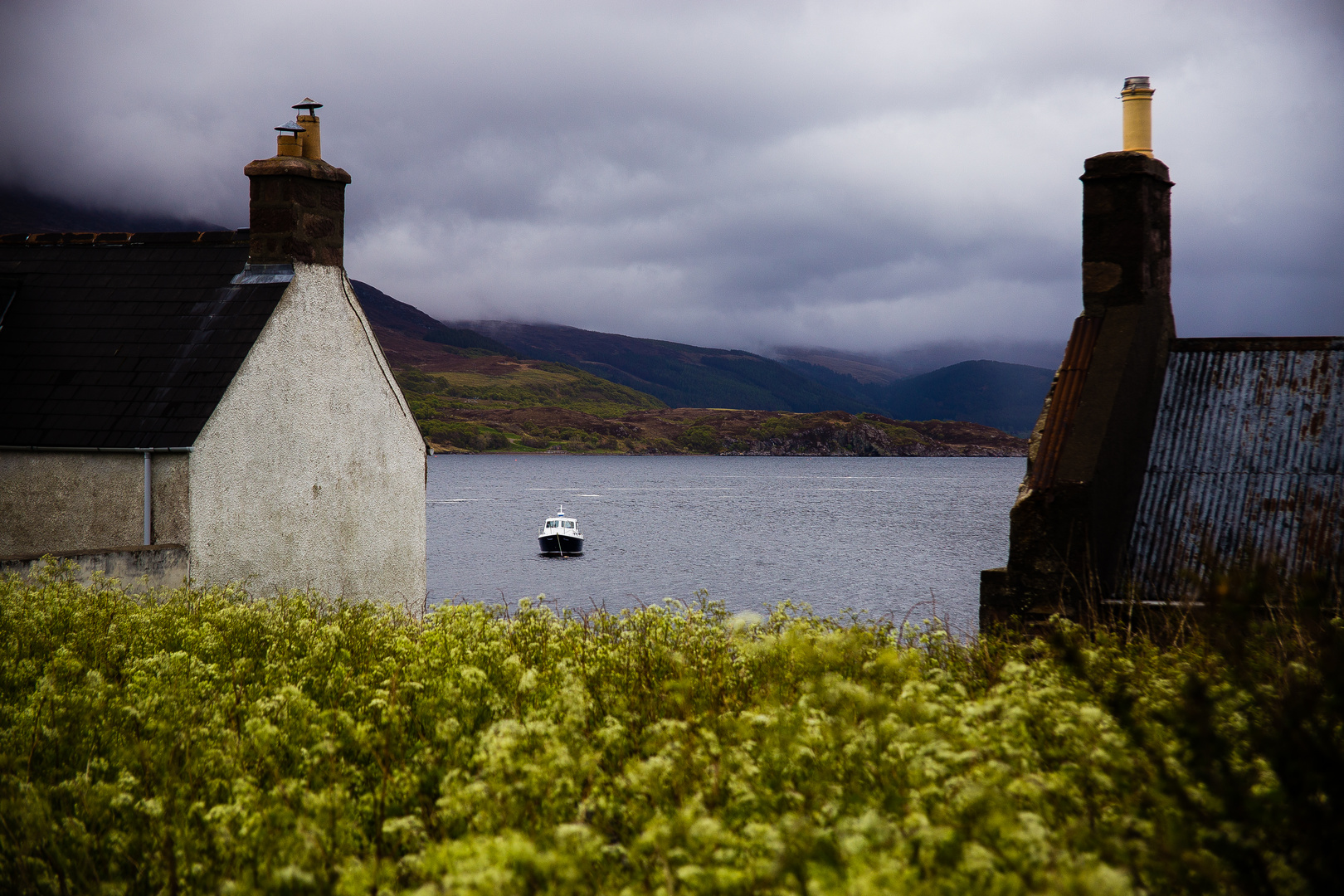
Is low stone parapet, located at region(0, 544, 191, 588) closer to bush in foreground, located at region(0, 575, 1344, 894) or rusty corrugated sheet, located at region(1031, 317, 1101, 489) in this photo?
bush in foreground, located at region(0, 575, 1344, 894)

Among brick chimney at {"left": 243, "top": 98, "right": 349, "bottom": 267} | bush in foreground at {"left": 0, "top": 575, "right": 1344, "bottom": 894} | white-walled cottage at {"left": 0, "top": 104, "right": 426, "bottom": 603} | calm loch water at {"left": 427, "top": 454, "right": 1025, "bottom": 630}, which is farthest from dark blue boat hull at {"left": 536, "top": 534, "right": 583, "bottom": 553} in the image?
bush in foreground at {"left": 0, "top": 575, "right": 1344, "bottom": 894}

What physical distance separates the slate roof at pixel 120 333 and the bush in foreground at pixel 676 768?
7899 mm

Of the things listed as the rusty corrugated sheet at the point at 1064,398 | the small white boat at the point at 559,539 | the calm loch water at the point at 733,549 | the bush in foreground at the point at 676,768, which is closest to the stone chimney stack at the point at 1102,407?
the rusty corrugated sheet at the point at 1064,398

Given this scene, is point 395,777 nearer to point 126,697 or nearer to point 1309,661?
point 126,697

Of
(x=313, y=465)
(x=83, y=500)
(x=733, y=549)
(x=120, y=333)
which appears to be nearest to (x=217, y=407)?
(x=313, y=465)

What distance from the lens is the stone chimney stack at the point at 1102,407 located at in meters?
9.16

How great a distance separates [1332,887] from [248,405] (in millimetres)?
15036

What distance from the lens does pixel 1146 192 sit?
34.5ft

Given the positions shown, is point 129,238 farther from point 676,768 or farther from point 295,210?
point 676,768

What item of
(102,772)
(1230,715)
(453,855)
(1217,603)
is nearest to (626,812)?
(453,855)

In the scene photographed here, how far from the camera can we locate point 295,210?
15914 millimetres

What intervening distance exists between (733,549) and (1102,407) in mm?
68633

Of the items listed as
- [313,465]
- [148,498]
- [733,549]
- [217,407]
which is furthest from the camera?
[733,549]

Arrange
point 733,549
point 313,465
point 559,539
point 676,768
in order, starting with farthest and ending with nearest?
point 733,549 → point 559,539 → point 313,465 → point 676,768
